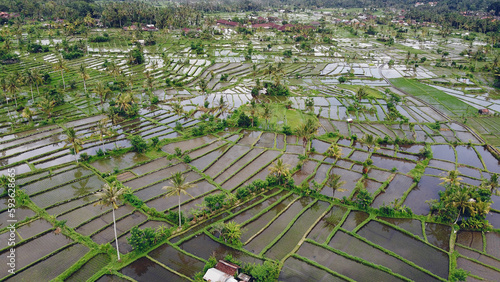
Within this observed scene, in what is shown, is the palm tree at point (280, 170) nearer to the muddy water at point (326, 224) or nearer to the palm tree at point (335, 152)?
the muddy water at point (326, 224)

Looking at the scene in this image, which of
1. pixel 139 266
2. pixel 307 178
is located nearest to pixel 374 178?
pixel 307 178

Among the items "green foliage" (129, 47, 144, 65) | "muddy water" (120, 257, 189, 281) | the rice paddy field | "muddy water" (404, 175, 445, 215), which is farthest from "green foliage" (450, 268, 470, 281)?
"green foliage" (129, 47, 144, 65)

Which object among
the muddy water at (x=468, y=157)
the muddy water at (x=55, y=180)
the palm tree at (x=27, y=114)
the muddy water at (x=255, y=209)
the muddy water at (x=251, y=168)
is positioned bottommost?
the muddy water at (x=255, y=209)

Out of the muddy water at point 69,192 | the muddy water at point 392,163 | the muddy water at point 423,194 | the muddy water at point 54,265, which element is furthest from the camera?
the muddy water at point 392,163

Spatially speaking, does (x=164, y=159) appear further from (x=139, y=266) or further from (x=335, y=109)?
(x=335, y=109)

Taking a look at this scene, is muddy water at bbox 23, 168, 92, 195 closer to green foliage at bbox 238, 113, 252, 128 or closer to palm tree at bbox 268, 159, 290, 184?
palm tree at bbox 268, 159, 290, 184

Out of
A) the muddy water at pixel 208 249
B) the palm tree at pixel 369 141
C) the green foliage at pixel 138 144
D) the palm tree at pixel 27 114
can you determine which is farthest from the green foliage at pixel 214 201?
the palm tree at pixel 27 114

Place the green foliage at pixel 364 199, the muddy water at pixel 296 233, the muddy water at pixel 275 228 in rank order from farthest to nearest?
the green foliage at pixel 364 199 → the muddy water at pixel 275 228 → the muddy water at pixel 296 233

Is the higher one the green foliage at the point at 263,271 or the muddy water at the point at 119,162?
the muddy water at the point at 119,162
